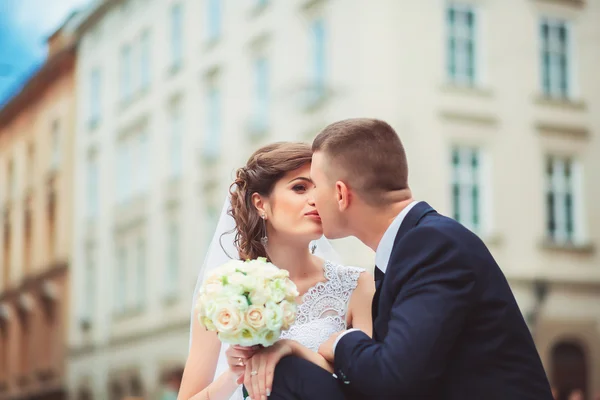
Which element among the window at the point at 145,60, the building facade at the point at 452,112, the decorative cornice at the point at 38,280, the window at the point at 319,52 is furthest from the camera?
the decorative cornice at the point at 38,280

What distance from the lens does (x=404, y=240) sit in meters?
2.63

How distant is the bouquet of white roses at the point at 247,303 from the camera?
9.41 feet

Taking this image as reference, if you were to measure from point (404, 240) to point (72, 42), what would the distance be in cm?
2782

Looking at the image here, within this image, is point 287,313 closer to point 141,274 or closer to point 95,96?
point 141,274

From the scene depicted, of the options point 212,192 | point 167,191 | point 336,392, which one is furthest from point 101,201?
point 336,392

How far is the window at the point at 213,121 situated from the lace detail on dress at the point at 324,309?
16.7 m

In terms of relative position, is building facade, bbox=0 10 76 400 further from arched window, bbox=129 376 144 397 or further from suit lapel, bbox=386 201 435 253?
suit lapel, bbox=386 201 435 253

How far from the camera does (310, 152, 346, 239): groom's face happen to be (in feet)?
9.40

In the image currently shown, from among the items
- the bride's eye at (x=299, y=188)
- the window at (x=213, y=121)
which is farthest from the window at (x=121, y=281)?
the bride's eye at (x=299, y=188)

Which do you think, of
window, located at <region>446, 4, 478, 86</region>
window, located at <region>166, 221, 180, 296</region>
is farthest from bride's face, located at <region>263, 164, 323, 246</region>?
window, located at <region>166, 221, 180, 296</region>

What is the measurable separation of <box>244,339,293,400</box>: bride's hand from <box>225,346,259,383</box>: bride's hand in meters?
0.03

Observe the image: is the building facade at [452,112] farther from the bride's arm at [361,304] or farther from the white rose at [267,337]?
the white rose at [267,337]

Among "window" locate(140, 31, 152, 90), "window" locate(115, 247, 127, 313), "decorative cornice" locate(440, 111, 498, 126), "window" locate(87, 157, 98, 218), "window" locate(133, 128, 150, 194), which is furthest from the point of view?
"window" locate(87, 157, 98, 218)

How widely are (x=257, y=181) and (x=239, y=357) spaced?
92 centimetres
